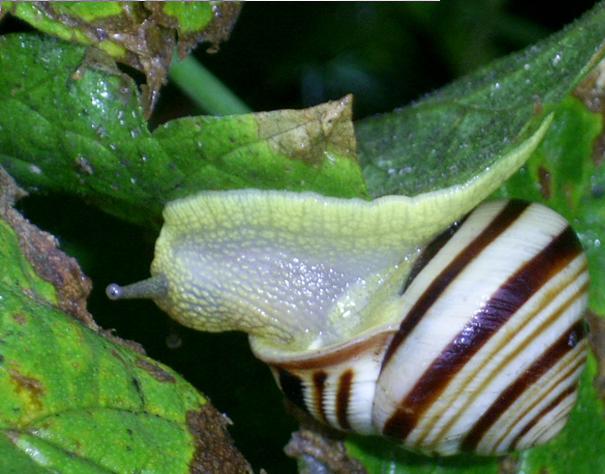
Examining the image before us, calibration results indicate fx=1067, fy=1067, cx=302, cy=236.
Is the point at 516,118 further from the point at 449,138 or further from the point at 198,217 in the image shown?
the point at 198,217

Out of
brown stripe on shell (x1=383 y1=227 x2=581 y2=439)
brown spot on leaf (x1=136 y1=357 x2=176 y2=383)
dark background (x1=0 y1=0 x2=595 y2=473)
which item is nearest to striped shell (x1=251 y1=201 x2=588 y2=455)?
brown stripe on shell (x1=383 y1=227 x2=581 y2=439)

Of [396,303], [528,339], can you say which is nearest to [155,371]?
[396,303]

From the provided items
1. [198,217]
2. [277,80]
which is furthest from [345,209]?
[277,80]

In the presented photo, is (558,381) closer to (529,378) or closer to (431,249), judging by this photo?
(529,378)

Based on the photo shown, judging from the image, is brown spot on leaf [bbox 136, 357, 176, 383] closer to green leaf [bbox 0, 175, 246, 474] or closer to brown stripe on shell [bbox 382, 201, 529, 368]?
green leaf [bbox 0, 175, 246, 474]

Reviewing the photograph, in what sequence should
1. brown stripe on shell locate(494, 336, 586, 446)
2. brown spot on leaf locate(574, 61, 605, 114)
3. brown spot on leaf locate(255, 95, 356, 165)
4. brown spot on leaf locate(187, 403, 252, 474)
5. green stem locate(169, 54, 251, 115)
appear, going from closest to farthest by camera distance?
brown spot on leaf locate(255, 95, 356, 165) → brown spot on leaf locate(187, 403, 252, 474) → brown stripe on shell locate(494, 336, 586, 446) → brown spot on leaf locate(574, 61, 605, 114) → green stem locate(169, 54, 251, 115)

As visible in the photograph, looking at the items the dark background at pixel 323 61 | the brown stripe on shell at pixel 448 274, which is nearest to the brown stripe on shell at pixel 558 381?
the brown stripe on shell at pixel 448 274

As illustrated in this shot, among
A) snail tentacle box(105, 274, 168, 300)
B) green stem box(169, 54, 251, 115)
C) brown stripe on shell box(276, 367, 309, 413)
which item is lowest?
brown stripe on shell box(276, 367, 309, 413)
